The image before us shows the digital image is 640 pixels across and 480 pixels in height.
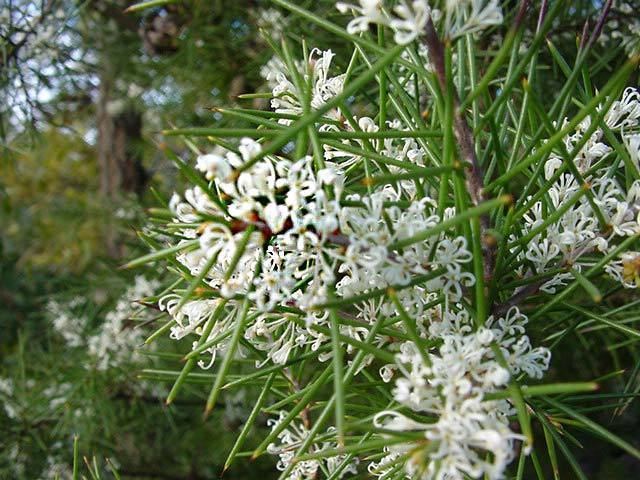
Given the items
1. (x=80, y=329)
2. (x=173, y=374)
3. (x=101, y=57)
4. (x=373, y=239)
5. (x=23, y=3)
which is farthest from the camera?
(x=101, y=57)

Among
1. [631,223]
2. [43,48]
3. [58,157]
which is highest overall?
[58,157]

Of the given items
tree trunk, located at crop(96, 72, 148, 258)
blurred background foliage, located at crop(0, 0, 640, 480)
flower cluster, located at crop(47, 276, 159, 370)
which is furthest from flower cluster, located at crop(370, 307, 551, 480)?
tree trunk, located at crop(96, 72, 148, 258)

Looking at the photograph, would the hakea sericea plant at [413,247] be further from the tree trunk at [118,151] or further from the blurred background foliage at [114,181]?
the tree trunk at [118,151]

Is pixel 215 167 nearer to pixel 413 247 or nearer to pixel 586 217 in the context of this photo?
pixel 413 247

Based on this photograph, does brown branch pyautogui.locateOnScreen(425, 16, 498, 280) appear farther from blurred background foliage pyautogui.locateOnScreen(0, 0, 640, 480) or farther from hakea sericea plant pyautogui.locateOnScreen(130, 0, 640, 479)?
blurred background foliage pyautogui.locateOnScreen(0, 0, 640, 480)

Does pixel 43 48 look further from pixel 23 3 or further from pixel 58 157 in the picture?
pixel 58 157

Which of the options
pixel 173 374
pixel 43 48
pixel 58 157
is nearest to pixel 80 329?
pixel 43 48
